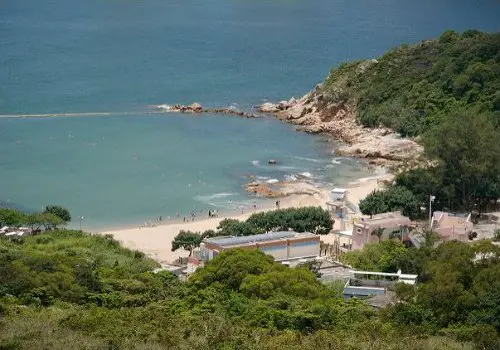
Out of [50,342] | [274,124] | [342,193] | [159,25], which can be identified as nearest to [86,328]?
[50,342]

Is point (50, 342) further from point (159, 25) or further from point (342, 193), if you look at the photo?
point (159, 25)

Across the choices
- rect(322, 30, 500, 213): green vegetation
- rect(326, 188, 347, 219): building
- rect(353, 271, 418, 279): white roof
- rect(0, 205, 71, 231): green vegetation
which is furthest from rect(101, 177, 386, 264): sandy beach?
rect(353, 271, 418, 279): white roof

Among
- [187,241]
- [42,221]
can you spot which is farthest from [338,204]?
[42,221]

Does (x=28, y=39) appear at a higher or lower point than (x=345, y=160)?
higher

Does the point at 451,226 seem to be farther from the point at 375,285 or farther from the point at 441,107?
the point at 441,107

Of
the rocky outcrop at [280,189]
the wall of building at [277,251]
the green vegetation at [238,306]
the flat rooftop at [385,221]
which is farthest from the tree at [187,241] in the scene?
the rocky outcrop at [280,189]

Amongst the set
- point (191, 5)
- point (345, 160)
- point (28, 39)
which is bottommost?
point (345, 160)

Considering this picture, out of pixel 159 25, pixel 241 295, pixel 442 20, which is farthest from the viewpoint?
pixel 442 20
